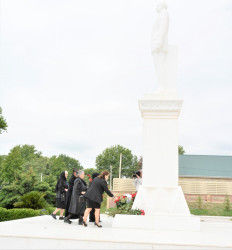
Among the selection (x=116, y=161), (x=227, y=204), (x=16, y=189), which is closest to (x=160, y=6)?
(x=227, y=204)

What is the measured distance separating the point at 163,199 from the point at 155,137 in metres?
1.65

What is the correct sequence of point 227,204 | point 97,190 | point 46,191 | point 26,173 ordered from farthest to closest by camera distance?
point 26,173 → point 46,191 → point 227,204 → point 97,190

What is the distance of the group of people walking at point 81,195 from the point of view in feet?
28.7

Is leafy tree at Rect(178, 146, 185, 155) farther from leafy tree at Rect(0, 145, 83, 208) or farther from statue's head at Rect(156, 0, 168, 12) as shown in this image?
statue's head at Rect(156, 0, 168, 12)

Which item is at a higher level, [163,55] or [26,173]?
[163,55]

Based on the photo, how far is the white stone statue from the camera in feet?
30.6

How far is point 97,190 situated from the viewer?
875cm

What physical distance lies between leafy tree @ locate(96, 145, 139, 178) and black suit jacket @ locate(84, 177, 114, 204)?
56040mm

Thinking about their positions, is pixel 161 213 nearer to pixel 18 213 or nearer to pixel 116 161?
pixel 18 213

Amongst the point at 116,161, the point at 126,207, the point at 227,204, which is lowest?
the point at 126,207

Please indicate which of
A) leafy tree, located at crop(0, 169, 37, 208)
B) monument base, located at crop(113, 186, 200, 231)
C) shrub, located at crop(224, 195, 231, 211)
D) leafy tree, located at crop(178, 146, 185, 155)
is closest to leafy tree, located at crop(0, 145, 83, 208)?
leafy tree, located at crop(0, 169, 37, 208)

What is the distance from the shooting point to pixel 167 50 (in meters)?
9.48

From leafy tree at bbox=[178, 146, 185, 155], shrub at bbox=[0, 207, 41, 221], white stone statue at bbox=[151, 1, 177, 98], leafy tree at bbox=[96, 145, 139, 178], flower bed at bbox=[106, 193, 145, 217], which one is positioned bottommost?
shrub at bbox=[0, 207, 41, 221]

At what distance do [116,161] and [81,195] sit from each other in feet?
184
